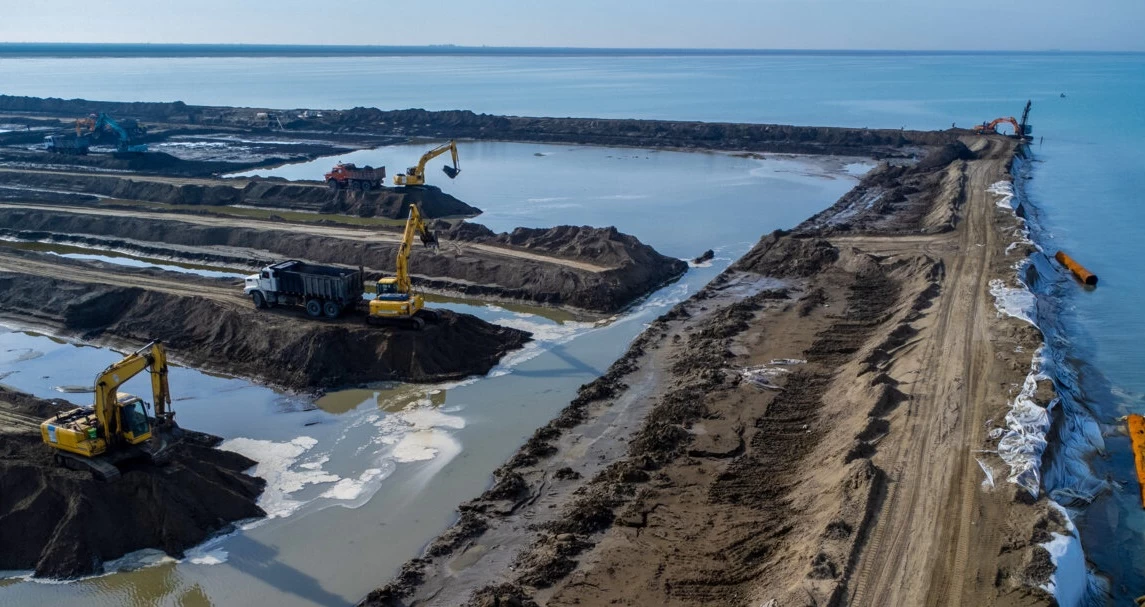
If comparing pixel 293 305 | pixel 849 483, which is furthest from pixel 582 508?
pixel 293 305

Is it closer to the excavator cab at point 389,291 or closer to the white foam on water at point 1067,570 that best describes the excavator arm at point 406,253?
the excavator cab at point 389,291

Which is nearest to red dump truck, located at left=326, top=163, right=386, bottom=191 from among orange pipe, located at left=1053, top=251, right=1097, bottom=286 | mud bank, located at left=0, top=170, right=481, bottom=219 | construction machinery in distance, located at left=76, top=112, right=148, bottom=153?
mud bank, located at left=0, top=170, right=481, bottom=219

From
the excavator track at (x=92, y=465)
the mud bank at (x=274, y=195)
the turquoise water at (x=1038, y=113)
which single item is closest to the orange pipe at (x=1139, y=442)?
Answer: the turquoise water at (x=1038, y=113)

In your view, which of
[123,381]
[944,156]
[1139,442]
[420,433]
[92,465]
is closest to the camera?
[123,381]

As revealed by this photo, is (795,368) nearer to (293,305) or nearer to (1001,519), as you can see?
(1001,519)

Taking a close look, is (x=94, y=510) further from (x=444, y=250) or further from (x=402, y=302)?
(x=444, y=250)

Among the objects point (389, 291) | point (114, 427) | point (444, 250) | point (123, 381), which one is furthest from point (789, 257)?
point (114, 427)
